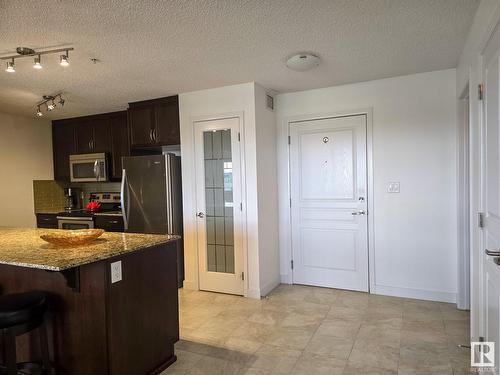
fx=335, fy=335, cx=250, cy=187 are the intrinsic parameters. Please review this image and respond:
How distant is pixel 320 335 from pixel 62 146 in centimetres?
461

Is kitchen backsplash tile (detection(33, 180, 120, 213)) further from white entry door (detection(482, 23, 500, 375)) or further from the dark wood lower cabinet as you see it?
white entry door (detection(482, 23, 500, 375))

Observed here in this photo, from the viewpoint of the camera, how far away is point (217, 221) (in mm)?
3730

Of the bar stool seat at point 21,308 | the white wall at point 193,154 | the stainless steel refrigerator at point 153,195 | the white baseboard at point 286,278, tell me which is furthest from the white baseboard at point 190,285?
the bar stool seat at point 21,308

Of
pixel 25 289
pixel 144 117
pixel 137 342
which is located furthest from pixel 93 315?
pixel 144 117

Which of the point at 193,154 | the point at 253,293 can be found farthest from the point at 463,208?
the point at 193,154

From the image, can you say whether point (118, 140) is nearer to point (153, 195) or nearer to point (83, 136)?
point (83, 136)

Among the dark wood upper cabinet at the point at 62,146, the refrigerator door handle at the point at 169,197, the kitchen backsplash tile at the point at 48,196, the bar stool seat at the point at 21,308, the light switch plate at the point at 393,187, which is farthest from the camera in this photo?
the dark wood upper cabinet at the point at 62,146

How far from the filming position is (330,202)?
3736mm

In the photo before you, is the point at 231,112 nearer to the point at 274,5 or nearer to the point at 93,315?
the point at 274,5

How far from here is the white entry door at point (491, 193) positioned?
1.55m

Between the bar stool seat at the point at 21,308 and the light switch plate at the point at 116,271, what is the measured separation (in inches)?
14.5

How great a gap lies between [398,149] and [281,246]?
1.69m

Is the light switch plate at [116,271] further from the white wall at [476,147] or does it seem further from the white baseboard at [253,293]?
the white wall at [476,147]

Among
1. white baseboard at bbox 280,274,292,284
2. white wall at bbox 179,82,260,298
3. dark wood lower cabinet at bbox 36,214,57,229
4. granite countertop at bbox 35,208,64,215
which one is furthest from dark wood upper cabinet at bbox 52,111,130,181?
white baseboard at bbox 280,274,292,284
